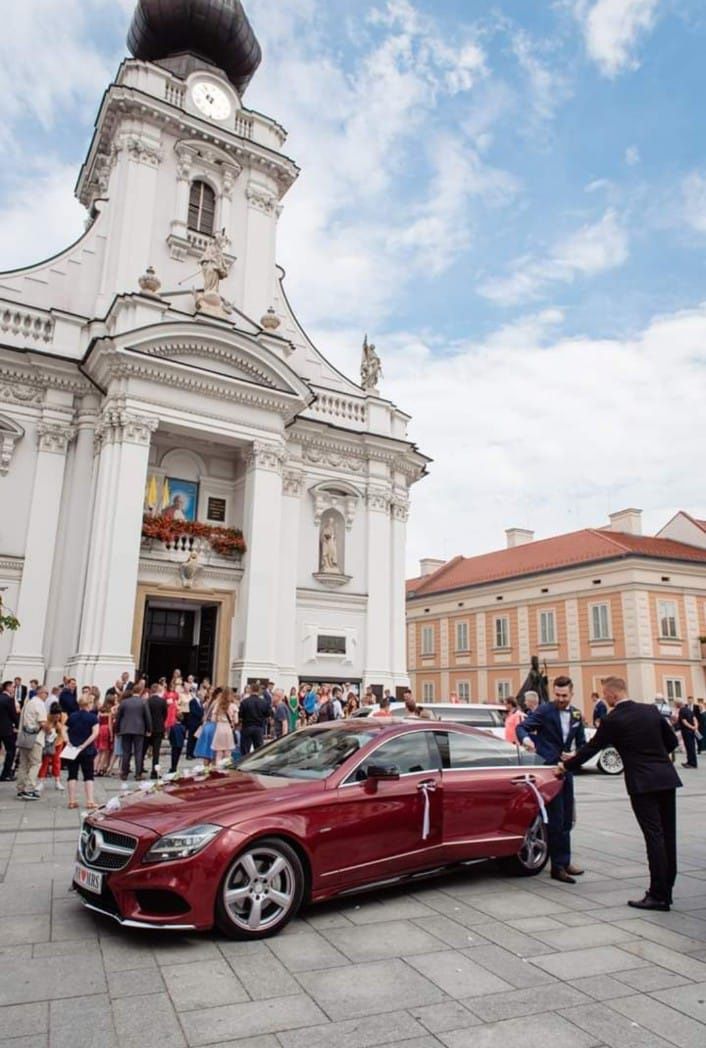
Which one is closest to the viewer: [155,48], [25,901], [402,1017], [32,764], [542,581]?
[402,1017]

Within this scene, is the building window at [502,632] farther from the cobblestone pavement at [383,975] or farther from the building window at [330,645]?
the cobblestone pavement at [383,975]

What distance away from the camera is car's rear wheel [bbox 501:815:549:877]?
6742 mm

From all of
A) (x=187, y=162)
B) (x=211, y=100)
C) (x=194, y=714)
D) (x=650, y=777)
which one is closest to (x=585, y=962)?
(x=650, y=777)

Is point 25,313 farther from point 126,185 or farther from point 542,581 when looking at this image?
point 542,581

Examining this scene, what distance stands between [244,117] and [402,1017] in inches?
1098

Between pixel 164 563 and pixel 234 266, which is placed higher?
pixel 234 266

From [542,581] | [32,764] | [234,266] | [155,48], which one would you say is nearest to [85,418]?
[234,266]

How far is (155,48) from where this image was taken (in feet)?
86.8

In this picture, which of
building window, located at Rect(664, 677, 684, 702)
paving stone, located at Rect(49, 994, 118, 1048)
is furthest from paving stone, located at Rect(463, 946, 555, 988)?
building window, located at Rect(664, 677, 684, 702)

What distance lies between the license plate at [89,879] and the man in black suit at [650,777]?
3929mm

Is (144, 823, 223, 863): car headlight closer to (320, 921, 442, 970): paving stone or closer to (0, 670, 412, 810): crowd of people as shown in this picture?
(320, 921, 442, 970): paving stone

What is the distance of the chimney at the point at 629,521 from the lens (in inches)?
1601

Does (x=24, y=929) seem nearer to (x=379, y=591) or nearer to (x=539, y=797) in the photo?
(x=539, y=797)

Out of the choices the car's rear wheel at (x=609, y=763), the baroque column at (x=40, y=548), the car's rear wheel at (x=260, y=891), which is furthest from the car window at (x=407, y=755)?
the baroque column at (x=40, y=548)
